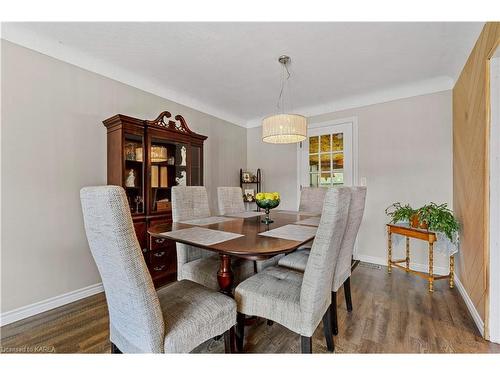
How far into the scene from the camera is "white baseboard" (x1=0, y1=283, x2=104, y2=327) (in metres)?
1.80

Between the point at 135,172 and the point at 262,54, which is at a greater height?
the point at 262,54

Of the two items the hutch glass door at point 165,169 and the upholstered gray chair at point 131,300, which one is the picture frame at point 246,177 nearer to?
the hutch glass door at point 165,169

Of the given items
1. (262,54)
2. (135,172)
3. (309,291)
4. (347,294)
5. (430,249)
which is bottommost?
(347,294)

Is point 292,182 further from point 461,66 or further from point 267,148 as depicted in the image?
point 461,66

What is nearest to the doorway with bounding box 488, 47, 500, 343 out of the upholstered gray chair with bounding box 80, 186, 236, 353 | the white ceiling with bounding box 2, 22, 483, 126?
the white ceiling with bounding box 2, 22, 483, 126

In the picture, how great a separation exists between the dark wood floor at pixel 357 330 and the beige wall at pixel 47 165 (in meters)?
0.30

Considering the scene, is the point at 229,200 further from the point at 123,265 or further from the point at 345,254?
the point at 123,265

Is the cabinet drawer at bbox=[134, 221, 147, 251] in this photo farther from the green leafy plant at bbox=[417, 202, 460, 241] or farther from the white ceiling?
the green leafy plant at bbox=[417, 202, 460, 241]

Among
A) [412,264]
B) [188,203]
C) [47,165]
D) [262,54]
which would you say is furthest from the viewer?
[412,264]

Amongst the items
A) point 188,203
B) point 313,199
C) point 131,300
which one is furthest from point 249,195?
point 131,300

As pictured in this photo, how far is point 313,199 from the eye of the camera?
9.13 feet

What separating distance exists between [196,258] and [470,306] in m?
2.28

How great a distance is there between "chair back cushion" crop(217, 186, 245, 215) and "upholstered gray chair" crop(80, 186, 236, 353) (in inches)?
55.1

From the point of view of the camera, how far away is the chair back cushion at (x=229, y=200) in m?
2.52
